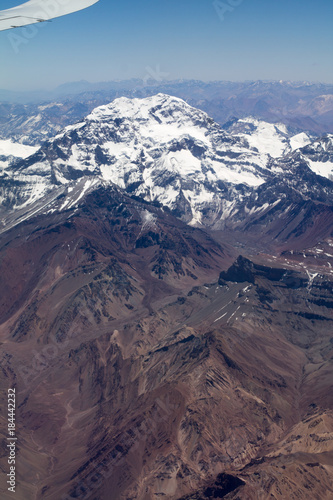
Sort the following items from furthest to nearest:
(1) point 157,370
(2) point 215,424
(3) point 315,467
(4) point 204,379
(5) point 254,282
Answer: (5) point 254,282, (1) point 157,370, (4) point 204,379, (2) point 215,424, (3) point 315,467

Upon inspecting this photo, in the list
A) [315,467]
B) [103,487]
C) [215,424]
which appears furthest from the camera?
[215,424]

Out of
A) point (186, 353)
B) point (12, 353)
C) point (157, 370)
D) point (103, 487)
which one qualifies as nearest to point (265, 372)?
point (186, 353)

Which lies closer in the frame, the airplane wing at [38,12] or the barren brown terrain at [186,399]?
the airplane wing at [38,12]

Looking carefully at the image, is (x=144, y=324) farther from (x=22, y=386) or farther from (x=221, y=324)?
(x=22, y=386)

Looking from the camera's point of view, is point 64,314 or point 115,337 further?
point 64,314

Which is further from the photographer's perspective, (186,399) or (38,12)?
(186,399)

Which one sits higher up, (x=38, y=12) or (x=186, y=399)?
(x=38, y=12)

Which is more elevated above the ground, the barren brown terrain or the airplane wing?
the airplane wing

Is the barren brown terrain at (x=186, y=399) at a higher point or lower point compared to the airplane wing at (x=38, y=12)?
lower
